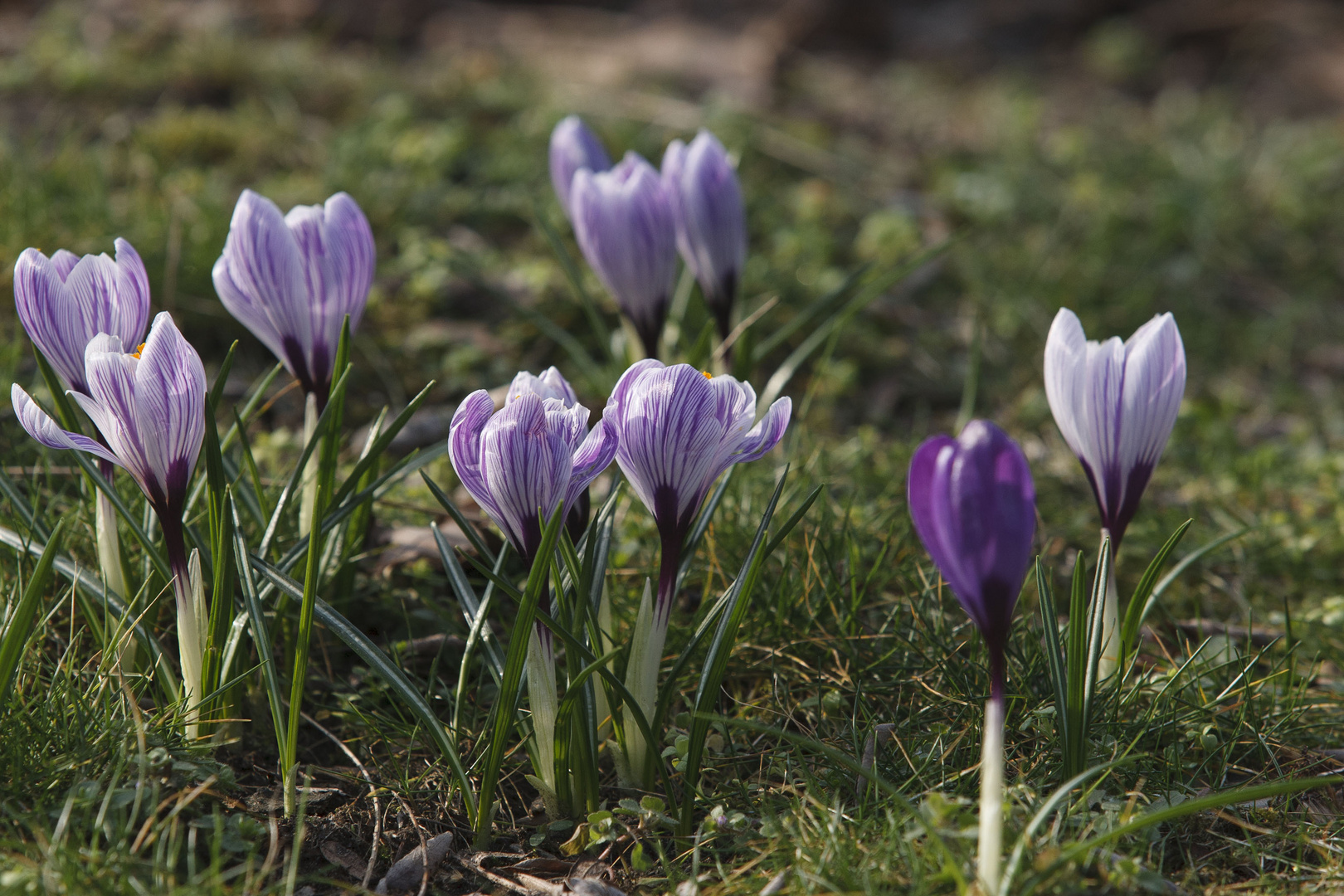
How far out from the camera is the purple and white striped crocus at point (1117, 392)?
60.7 inches

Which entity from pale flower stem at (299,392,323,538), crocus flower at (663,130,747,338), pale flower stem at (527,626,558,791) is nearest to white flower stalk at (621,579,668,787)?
pale flower stem at (527,626,558,791)

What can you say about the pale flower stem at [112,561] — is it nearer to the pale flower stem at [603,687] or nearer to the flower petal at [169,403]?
the flower petal at [169,403]

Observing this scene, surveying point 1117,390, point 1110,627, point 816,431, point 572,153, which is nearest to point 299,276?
point 572,153

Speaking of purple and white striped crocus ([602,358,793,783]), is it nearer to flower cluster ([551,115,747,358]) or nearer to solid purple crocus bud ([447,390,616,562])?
solid purple crocus bud ([447,390,616,562])

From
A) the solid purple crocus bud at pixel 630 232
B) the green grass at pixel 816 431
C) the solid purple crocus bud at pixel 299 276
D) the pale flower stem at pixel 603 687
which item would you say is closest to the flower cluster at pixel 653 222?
the solid purple crocus bud at pixel 630 232

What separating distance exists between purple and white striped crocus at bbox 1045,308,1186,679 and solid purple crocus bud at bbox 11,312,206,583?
1.20 meters

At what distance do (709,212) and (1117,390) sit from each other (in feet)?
3.57

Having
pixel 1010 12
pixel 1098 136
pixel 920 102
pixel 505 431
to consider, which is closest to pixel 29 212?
pixel 505 431

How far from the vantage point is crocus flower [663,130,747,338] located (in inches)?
93.3

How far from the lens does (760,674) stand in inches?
76.6

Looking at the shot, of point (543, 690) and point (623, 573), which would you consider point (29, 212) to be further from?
point (543, 690)

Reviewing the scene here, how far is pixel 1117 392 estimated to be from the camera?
155cm

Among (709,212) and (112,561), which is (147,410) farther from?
(709,212)

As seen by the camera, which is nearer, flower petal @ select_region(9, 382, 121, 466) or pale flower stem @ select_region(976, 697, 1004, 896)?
pale flower stem @ select_region(976, 697, 1004, 896)
